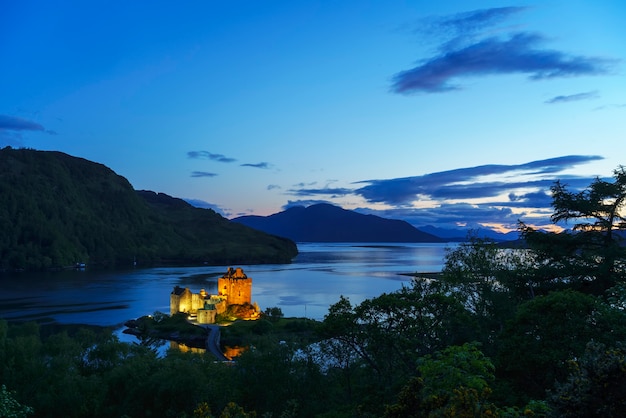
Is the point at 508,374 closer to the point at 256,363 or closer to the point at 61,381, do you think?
the point at 256,363

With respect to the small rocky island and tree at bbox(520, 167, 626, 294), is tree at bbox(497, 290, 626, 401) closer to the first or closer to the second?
tree at bbox(520, 167, 626, 294)

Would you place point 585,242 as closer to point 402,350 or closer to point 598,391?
point 402,350

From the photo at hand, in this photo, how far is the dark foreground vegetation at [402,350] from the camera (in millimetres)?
15828

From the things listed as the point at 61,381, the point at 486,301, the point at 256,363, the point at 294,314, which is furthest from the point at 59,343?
the point at 294,314

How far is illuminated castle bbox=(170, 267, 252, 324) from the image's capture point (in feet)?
248

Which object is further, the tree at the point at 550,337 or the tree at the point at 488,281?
the tree at the point at 488,281

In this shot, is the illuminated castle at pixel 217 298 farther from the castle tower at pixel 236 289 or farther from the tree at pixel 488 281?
the tree at pixel 488 281

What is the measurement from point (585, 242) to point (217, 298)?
60.0m

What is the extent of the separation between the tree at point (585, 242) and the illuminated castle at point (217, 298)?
54319 mm

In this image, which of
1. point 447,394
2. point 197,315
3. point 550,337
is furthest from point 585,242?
point 197,315

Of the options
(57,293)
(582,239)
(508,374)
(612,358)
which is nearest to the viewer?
(612,358)

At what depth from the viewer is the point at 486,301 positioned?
27969 mm

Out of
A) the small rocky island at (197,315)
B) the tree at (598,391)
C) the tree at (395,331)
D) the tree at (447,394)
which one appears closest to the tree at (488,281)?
the tree at (395,331)

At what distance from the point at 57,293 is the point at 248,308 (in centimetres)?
5292
